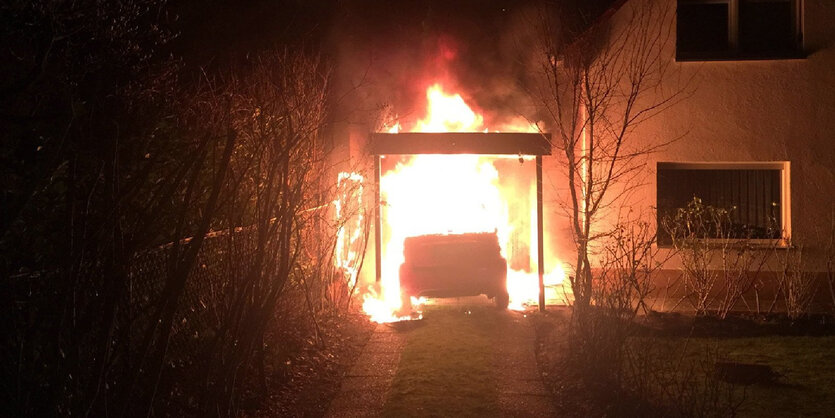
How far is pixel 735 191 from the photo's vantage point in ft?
40.9

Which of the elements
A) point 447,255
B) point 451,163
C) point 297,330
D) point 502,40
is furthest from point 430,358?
point 502,40

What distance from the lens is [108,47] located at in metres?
7.36

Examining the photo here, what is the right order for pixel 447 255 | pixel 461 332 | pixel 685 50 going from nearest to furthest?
pixel 461 332, pixel 447 255, pixel 685 50

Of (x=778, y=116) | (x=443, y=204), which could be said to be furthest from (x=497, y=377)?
(x=778, y=116)

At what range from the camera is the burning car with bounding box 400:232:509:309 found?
11.3m

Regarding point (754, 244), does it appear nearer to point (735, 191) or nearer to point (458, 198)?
point (735, 191)

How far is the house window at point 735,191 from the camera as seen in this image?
12320 mm

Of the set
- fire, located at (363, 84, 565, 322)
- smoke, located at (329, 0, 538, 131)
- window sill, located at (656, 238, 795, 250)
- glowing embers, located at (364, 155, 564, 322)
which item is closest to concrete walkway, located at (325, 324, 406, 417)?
fire, located at (363, 84, 565, 322)

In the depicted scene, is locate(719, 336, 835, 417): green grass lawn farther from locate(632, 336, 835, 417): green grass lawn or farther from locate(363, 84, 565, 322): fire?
Answer: locate(363, 84, 565, 322): fire

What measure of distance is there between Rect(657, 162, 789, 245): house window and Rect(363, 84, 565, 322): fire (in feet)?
8.18

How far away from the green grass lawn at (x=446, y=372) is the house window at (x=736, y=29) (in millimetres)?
6168

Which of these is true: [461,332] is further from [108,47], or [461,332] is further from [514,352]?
[108,47]

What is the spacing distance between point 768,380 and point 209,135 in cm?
660

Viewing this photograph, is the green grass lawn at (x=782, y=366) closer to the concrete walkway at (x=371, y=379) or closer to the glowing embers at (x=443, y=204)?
the concrete walkway at (x=371, y=379)
